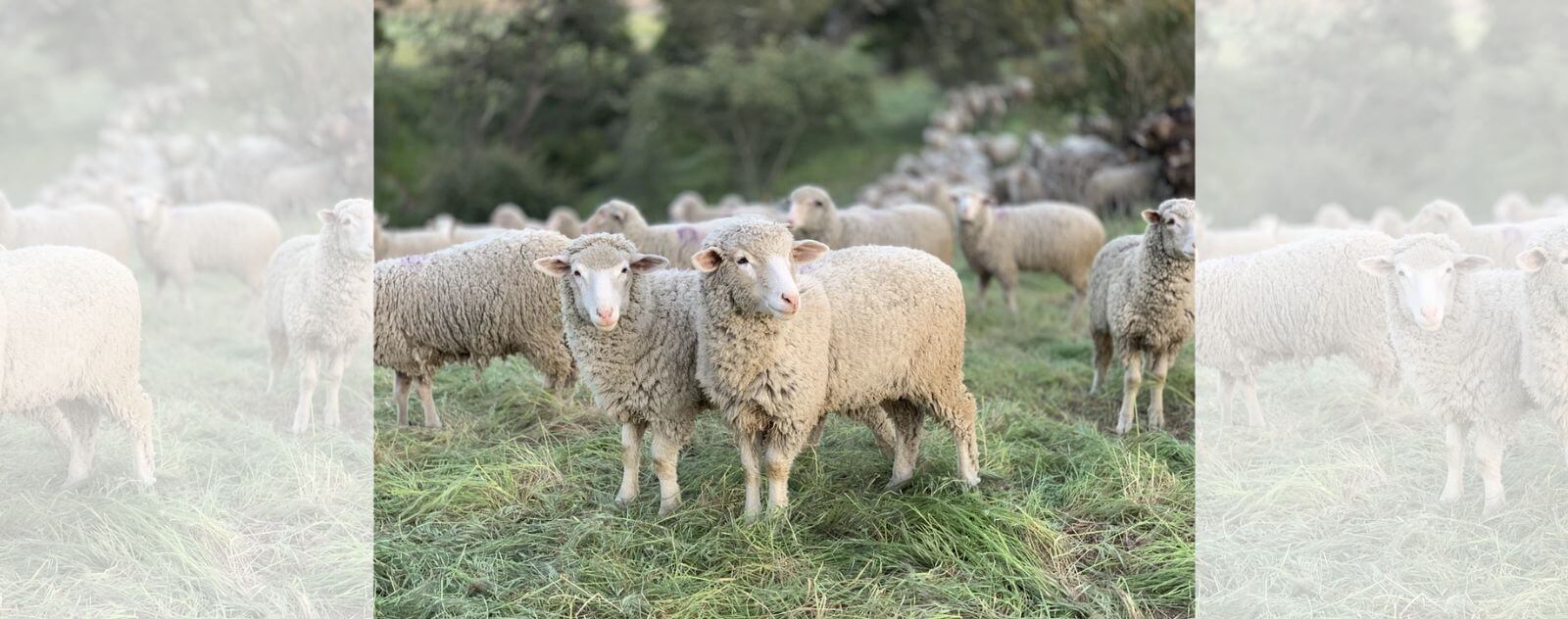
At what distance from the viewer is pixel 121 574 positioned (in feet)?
12.4

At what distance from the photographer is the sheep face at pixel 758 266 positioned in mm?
3684

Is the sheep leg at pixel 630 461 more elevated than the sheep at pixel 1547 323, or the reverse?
the sheep at pixel 1547 323

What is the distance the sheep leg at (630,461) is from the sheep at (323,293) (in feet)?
3.17

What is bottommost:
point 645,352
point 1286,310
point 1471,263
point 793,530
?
point 793,530

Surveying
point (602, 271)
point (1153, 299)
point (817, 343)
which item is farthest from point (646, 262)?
point (1153, 299)

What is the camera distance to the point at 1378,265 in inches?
156

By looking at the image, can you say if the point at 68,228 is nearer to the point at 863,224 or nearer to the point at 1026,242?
the point at 863,224

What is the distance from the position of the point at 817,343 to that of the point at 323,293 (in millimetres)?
1814

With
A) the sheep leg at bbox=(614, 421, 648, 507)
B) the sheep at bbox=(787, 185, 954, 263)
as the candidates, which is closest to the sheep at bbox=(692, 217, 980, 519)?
the sheep leg at bbox=(614, 421, 648, 507)

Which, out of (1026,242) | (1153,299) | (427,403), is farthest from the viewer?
(1026,242)

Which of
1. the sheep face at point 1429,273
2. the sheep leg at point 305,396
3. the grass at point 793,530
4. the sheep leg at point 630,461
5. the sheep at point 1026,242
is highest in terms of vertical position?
the sheep face at point 1429,273

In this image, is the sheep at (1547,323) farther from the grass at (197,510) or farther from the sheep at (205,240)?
the sheep at (205,240)

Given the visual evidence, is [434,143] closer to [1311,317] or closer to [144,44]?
[144,44]

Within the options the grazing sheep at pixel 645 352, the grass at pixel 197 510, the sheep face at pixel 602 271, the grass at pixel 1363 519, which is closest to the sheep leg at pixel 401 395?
the grass at pixel 197 510
